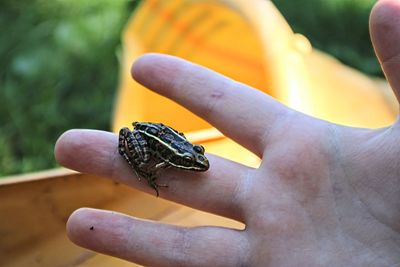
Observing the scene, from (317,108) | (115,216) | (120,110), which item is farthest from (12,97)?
(115,216)

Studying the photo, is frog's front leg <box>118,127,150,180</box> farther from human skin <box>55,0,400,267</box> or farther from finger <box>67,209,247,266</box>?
finger <box>67,209,247,266</box>

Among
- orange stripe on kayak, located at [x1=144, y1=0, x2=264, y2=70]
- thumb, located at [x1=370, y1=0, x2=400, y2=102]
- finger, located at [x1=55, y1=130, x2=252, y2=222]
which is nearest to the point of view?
thumb, located at [x1=370, y1=0, x2=400, y2=102]

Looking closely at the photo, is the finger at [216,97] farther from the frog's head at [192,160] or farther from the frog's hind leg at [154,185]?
the frog's hind leg at [154,185]

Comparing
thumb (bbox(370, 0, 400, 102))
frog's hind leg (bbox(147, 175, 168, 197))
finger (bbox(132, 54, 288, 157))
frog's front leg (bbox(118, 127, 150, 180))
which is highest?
thumb (bbox(370, 0, 400, 102))

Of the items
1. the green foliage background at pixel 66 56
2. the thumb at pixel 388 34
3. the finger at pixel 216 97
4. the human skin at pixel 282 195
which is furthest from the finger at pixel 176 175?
the green foliage background at pixel 66 56

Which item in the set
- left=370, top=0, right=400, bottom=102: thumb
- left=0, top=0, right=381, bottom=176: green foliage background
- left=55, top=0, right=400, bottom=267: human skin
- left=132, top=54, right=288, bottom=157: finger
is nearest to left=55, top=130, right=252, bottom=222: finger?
left=55, top=0, right=400, bottom=267: human skin

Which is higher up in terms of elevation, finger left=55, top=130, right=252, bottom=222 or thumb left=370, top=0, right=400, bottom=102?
thumb left=370, top=0, right=400, bottom=102
